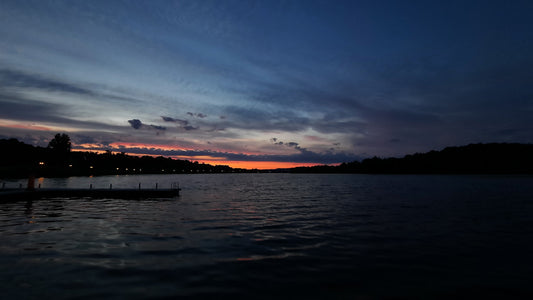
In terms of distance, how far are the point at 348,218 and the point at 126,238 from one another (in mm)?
22616

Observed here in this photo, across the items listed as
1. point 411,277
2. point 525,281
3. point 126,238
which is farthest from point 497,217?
point 126,238

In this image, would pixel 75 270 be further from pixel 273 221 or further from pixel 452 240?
pixel 452 240

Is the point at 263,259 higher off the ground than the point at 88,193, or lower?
higher

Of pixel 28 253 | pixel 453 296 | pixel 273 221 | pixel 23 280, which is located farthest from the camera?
pixel 273 221

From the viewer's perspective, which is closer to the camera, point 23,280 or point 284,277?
point 23,280

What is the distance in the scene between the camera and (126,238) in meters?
20.9

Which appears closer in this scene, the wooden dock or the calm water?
the calm water

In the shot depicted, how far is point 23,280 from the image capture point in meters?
12.4

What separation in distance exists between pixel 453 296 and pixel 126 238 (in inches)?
811

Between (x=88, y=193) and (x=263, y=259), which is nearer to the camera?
(x=263, y=259)

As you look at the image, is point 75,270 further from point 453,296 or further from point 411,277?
point 453,296

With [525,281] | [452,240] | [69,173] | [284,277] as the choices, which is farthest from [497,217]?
[69,173]

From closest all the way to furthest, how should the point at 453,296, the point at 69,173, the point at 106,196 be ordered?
1. the point at 453,296
2. the point at 106,196
3. the point at 69,173

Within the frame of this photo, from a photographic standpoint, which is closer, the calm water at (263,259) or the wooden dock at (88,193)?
the calm water at (263,259)
